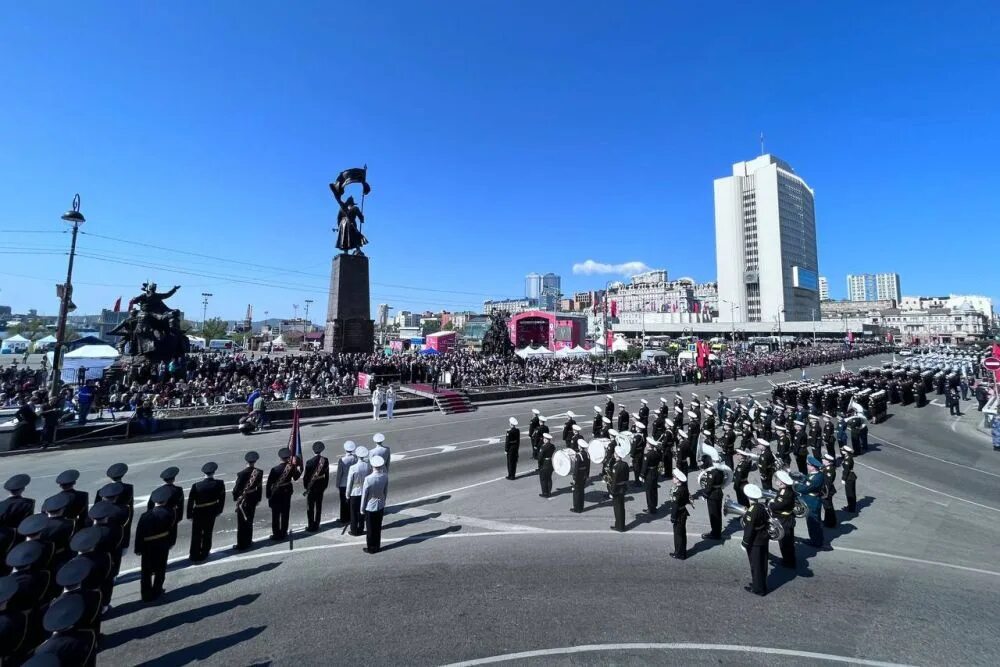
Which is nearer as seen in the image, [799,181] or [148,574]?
[148,574]

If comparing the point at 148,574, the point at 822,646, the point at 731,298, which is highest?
the point at 731,298

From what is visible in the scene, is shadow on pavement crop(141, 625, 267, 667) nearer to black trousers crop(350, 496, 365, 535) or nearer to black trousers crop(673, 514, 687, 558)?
black trousers crop(350, 496, 365, 535)

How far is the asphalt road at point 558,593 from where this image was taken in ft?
16.9

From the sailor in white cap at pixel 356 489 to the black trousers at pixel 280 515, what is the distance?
114 centimetres

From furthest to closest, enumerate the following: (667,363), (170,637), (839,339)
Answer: (839,339), (667,363), (170,637)

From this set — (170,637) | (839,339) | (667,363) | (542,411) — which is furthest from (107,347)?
(839,339)

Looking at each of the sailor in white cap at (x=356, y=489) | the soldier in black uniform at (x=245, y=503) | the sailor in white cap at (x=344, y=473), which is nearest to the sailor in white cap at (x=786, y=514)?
the sailor in white cap at (x=356, y=489)

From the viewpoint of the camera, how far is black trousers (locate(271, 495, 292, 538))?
27.1 ft

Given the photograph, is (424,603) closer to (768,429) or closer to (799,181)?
(768,429)

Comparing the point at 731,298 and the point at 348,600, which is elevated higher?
the point at 731,298

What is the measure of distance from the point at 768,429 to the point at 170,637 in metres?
16.6

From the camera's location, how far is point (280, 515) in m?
8.50

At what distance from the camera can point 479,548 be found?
7961 mm

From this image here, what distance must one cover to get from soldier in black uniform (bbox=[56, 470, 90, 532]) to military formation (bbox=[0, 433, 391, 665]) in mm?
15
